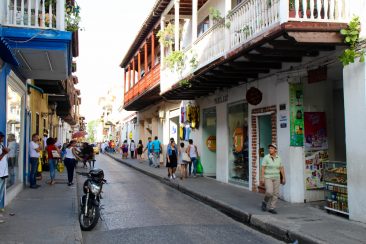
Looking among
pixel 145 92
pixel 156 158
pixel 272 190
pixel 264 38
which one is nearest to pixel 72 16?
pixel 264 38

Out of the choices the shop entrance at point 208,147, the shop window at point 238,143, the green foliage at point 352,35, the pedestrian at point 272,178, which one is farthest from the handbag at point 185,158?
the green foliage at point 352,35

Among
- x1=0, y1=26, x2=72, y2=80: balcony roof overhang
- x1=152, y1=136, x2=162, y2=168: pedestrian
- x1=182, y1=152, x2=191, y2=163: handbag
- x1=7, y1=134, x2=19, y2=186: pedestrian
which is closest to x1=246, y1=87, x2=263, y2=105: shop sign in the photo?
x1=182, y1=152, x2=191, y2=163: handbag

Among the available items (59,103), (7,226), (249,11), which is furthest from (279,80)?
(59,103)

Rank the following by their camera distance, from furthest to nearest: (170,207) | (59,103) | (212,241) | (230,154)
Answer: (59,103) → (230,154) → (170,207) → (212,241)

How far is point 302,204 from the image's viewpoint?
35.0 feet

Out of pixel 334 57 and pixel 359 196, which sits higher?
pixel 334 57

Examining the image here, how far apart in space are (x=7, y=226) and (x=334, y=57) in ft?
24.4

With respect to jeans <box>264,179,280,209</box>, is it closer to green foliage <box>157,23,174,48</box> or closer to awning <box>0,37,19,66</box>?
awning <box>0,37,19,66</box>

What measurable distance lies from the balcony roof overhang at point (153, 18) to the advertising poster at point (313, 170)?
361 inches

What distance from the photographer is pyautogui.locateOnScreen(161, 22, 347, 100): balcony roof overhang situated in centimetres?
829

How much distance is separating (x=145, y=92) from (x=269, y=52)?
14850 mm

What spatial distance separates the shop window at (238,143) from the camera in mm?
14258

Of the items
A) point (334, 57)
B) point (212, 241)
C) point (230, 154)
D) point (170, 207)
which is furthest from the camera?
point (230, 154)

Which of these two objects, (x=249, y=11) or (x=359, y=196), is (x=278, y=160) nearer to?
(x=359, y=196)
